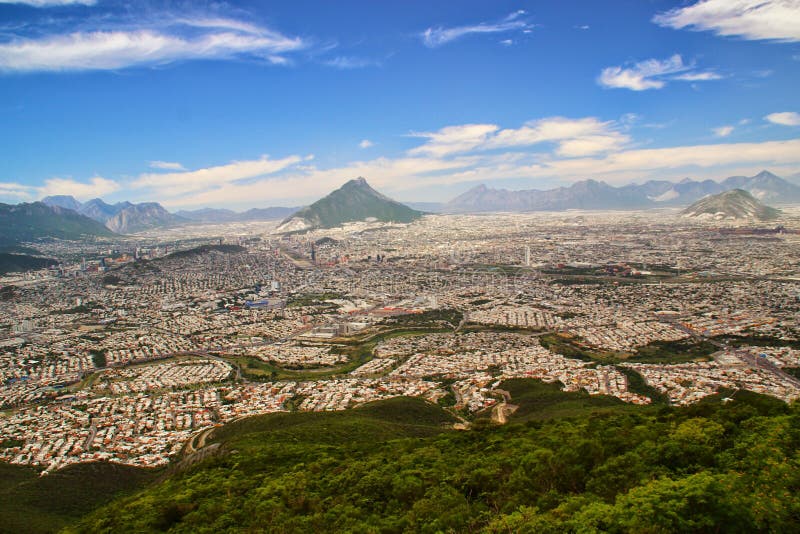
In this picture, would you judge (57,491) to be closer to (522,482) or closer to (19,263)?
(522,482)

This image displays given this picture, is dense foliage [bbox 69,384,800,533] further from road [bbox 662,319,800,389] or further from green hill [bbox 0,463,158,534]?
road [bbox 662,319,800,389]

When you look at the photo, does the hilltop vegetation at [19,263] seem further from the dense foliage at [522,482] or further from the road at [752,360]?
the road at [752,360]

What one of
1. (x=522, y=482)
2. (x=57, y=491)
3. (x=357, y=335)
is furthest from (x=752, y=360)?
(x=57, y=491)

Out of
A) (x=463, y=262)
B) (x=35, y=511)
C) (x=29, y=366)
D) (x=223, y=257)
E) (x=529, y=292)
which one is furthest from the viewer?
(x=223, y=257)

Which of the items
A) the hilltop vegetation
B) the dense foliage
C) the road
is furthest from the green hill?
the hilltop vegetation

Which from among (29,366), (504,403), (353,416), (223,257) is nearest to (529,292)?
(504,403)

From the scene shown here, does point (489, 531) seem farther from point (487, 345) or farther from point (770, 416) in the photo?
point (487, 345)
